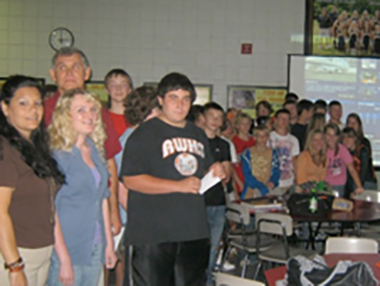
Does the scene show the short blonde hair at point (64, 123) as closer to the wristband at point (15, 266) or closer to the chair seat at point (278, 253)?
the wristband at point (15, 266)

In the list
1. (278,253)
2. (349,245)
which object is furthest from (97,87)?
(349,245)

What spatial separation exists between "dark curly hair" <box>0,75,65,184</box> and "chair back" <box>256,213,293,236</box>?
7.81 ft

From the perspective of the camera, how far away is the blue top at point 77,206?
283cm

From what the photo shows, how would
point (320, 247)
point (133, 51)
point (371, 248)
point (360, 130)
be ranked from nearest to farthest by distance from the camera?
point (371, 248)
point (320, 247)
point (360, 130)
point (133, 51)

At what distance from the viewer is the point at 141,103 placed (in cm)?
369

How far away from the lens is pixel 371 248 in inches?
147

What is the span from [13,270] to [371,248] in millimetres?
2440

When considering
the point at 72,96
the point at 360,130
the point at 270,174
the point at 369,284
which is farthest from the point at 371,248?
the point at 360,130

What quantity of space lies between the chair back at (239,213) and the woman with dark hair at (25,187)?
257 cm

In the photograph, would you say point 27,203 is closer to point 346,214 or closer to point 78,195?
point 78,195

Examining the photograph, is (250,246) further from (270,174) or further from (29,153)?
(29,153)

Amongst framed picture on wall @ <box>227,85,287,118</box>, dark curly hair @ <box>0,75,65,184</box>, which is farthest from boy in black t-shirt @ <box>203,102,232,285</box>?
framed picture on wall @ <box>227,85,287,118</box>

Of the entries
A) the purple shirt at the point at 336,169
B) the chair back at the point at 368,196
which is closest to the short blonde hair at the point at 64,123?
the purple shirt at the point at 336,169

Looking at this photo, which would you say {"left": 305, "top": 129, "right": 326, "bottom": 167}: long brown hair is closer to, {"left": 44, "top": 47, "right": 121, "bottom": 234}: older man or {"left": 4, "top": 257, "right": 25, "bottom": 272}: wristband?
{"left": 44, "top": 47, "right": 121, "bottom": 234}: older man
